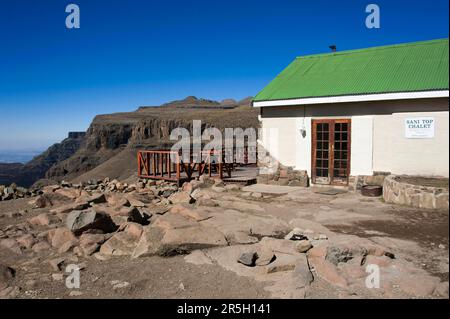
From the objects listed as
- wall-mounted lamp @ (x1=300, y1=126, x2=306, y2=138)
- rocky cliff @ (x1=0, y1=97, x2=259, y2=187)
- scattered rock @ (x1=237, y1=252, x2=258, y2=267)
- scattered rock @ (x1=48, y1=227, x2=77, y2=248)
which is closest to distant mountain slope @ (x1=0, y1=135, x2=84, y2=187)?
rocky cliff @ (x1=0, y1=97, x2=259, y2=187)

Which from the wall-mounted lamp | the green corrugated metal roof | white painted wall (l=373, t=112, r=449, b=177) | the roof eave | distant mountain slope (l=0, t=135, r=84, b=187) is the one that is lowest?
distant mountain slope (l=0, t=135, r=84, b=187)

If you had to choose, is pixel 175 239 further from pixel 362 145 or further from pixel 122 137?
pixel 122 137

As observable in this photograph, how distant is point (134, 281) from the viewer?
5.45m

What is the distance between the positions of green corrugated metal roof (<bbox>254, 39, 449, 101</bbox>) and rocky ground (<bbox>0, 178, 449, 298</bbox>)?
2.96 m

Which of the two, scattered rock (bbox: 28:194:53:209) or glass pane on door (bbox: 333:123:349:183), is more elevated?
glass pane on door (bbox: 333:123:349:183)

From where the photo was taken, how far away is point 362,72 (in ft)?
36.1

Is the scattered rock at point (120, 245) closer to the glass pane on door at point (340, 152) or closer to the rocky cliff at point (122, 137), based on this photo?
the glass pane on door at point (340, 152)

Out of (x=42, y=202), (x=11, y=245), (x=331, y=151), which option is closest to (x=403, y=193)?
(x=331, y=151)

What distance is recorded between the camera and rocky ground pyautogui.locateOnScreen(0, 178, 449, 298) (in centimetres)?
468

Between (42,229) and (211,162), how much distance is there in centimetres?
787

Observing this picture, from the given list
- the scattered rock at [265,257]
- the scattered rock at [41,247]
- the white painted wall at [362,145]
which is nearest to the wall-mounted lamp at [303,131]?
the white painted wall at [362,145]

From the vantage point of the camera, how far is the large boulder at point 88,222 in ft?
24.5

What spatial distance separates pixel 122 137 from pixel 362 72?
67.2 meters

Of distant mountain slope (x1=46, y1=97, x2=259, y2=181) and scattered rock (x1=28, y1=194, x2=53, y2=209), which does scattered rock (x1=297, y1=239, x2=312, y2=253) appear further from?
distant mountain slope (x1=46, y1=97, x2=259, y2=181)
